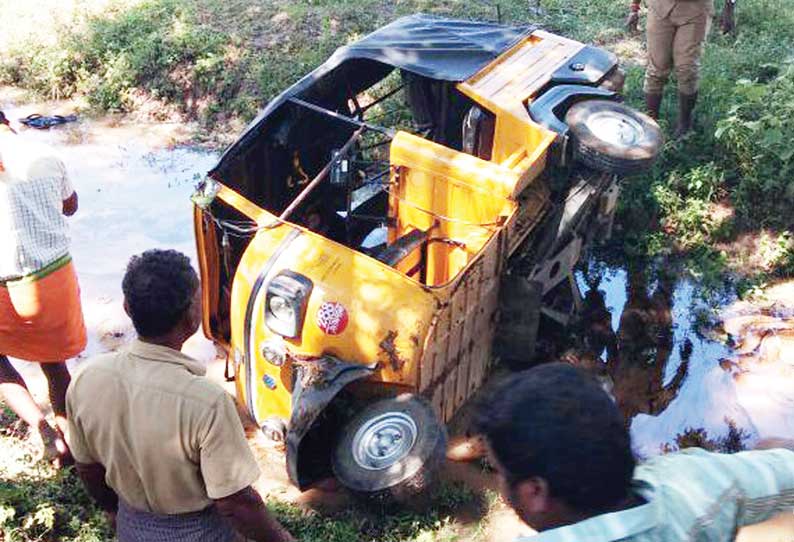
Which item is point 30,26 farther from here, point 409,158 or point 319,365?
point 319,365

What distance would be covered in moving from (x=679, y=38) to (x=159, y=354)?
19.8 ft

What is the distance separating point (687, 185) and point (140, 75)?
6.46 m

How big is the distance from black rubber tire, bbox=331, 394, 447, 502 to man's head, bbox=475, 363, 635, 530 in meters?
2.45

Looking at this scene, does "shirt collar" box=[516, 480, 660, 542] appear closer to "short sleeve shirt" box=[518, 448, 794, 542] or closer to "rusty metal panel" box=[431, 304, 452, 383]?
"short sleeve shirt" box=[518, 448, 794, 542]

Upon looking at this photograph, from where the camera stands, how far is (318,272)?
4.33 metres

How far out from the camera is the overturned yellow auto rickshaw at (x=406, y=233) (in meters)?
4.18

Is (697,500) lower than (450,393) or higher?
higher

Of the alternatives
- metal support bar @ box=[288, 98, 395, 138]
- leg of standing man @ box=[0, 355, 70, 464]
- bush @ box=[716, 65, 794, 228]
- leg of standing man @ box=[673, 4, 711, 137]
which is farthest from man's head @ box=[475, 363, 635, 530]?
leg of standing man @ box=[673, 4, 711, 137]

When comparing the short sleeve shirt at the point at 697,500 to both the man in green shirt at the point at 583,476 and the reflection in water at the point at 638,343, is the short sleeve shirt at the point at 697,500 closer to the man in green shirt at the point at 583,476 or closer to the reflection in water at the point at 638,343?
the man in green shirt at the point at 583,476

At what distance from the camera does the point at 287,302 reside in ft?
13.9

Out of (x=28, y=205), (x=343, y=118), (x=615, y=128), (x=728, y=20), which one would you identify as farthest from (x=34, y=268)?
(x=728, y=20)

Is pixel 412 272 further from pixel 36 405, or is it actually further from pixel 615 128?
pixel 36 405

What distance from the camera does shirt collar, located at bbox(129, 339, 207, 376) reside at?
7.81 feet

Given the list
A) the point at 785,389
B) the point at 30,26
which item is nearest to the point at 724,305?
the point at 785,389
